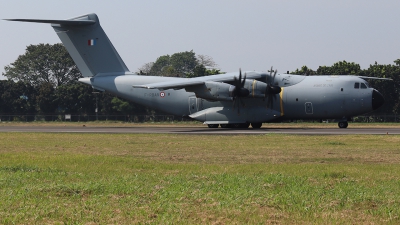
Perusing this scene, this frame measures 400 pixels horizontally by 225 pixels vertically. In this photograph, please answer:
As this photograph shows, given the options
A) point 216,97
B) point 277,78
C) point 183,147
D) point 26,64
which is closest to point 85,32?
point 216,97

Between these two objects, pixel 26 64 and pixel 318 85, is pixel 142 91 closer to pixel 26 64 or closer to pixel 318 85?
pixel 318 85

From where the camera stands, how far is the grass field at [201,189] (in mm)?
9672

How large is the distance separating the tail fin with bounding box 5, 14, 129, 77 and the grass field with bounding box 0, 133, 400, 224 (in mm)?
31472

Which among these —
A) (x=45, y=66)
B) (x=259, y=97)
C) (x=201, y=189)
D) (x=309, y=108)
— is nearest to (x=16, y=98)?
(x=45, y=66)

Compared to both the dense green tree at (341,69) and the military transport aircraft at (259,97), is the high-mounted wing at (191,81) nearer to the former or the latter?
the military transport aircraft at (259,97)

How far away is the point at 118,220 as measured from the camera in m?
9.40

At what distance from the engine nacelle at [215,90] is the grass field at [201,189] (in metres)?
23.7

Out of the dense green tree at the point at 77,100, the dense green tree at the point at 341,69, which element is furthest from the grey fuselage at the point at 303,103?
the dense green tree at the point at 77,100

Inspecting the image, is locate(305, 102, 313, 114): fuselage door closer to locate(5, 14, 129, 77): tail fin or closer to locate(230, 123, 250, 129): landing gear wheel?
locate(230, 123, 250, 129): landing gear wheel

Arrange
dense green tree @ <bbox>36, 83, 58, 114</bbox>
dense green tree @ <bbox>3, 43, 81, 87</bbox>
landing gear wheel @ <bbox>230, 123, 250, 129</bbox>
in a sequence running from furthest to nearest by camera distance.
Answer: dense green tree @ <bbox>3, 43, 81, 87</bbox> < dense green tree @ <bbox>36, 83, 58, 114</bbox> < landing gear wheel @ <bbox>230, 123, 250, 129</bbox>

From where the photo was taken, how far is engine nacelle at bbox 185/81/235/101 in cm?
4528

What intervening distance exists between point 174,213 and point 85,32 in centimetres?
4450

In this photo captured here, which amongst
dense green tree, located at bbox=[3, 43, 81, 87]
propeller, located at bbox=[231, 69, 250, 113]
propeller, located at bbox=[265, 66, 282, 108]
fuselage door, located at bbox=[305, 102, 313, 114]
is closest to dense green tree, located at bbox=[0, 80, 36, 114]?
dense green tree, located at bbox=[3, 43, 81, 87]

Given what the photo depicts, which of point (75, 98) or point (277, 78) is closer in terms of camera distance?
point (277, 78)
